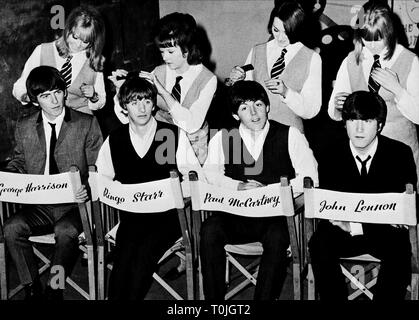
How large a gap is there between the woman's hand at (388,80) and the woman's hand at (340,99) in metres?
0.18

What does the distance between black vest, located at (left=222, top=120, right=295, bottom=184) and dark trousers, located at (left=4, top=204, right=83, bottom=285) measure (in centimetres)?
82

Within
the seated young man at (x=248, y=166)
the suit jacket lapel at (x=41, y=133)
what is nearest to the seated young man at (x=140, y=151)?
the seated young man at (x=248, y=166)

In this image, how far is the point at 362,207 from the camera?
3.37 meters

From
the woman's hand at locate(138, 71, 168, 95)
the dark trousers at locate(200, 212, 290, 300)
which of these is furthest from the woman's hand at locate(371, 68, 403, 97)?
the woman's hand at locate(138, 71, 168, 95)

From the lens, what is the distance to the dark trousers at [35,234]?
3836 millimetres

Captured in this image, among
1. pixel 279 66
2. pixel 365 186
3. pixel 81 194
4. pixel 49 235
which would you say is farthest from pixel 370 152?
pixel 49 235

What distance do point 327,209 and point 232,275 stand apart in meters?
1.10

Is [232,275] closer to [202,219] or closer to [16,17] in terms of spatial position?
[202,219]

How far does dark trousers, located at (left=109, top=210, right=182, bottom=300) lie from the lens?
3.66m

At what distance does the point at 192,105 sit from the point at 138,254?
3.18 ft

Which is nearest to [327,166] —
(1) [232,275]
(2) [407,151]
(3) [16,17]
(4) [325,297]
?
(2) [407,151]

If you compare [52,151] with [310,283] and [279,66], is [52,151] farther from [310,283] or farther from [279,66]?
[310,283]

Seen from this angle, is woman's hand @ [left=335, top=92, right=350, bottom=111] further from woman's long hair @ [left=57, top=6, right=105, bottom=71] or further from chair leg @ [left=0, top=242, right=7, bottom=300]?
chair leg @ [left=0, top=242, right=7, bottom=300]
